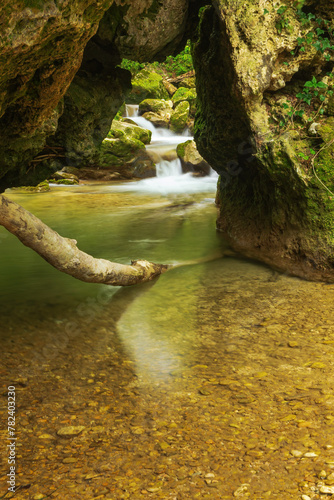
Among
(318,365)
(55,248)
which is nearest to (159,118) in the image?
(55,248)

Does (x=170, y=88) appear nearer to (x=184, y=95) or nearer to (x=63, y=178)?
(x=184, y=95)

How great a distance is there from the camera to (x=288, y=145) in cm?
582

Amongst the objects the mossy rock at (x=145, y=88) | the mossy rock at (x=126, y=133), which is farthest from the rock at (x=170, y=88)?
the mossy rock at (x=126, y=133)

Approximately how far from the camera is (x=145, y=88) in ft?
91.4

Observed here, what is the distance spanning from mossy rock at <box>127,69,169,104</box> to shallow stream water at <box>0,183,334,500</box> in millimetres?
23460

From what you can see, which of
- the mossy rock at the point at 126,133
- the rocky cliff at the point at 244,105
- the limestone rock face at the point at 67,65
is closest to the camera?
the limestone rock face at the point at 67,65

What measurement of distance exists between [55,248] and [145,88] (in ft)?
84.1

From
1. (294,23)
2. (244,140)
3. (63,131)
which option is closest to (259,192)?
(244,140)

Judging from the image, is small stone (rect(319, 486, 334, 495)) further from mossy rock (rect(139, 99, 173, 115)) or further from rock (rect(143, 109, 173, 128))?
mossy rock (rect(139, 99, 173, 115))

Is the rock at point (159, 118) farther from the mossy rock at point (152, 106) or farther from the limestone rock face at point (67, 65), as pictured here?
the limestone rock face at point (67, 65)

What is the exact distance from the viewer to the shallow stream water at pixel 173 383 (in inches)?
100

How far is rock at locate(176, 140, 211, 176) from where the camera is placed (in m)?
18.6

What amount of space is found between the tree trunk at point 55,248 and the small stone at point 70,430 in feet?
6.09

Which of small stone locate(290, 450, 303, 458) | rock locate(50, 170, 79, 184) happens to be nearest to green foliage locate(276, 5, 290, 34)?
small stone locate(290, 450, 303, 458)
